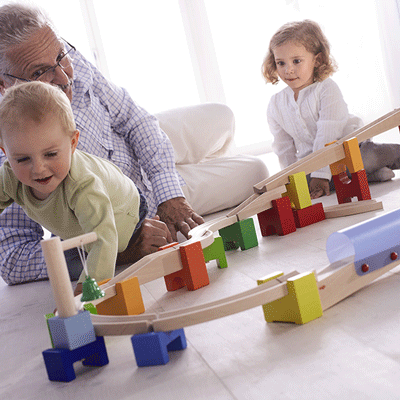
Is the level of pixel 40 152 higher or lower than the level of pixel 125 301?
higher

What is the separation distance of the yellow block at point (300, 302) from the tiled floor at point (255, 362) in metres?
0.01

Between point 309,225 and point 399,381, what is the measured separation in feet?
2.96

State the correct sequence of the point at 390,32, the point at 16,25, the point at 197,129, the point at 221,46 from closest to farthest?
the point at 16,25 → the point at 197,129 → the point at 390,32 → the point at 221,46

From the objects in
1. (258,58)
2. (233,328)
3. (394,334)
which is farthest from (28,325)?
(258,58)

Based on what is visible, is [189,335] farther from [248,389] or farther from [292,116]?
[292,116]

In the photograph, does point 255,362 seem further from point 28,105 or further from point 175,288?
point 28,105

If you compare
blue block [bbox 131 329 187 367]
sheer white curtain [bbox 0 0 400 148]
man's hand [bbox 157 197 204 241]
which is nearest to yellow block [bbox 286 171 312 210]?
Answer: man's hand [bbox 157 197 204 241]

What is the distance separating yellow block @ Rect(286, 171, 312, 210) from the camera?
→ 1356mm

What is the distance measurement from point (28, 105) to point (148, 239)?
1.79ft

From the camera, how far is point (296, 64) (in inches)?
83.0

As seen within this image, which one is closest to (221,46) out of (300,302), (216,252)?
(216,252)

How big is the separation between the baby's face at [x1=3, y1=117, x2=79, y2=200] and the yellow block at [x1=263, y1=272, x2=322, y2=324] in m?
0.60

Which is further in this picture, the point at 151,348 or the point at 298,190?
the point at 298,190

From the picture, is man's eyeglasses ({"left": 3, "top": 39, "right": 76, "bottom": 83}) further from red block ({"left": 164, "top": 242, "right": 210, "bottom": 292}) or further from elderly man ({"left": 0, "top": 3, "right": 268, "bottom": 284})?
red block ({"left": 164, "top": 242, "right": 210, "bottom": 292})
